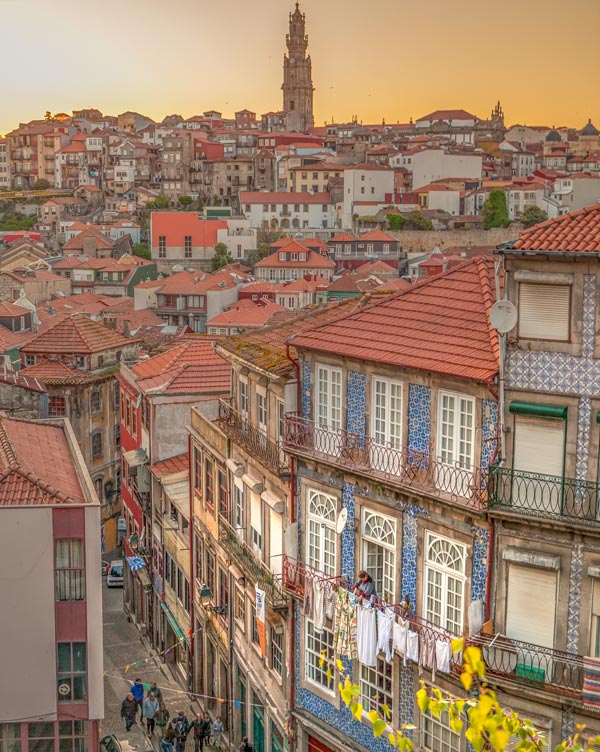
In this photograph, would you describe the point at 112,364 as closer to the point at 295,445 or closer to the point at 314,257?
the point at 295,445

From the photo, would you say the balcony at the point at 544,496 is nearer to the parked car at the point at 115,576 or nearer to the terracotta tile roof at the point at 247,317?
the parked car at the point at 115,576

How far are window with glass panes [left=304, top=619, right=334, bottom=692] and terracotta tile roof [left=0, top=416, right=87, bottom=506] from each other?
5657 mm

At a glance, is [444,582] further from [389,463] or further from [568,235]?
[568,235]

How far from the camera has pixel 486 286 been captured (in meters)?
19.8

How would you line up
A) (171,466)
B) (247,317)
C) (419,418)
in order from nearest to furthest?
(419,418) < (171,466) < (247,317)

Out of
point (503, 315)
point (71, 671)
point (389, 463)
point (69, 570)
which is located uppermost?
point (503, 315)

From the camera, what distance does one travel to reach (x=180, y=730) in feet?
94.7

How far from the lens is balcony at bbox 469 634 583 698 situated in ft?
57.7

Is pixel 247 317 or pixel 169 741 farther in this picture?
pixel 247 317

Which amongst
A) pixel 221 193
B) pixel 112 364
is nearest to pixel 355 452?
pixel 112 364

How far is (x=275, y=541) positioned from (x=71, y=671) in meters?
5.51

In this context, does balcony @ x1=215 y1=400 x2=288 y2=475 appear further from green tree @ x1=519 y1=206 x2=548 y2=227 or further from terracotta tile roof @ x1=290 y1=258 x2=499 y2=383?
green tree @ x1=519 y1=206 x2=548 y2=227

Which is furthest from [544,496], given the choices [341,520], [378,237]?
[378,237]

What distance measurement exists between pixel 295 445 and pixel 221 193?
440ft
